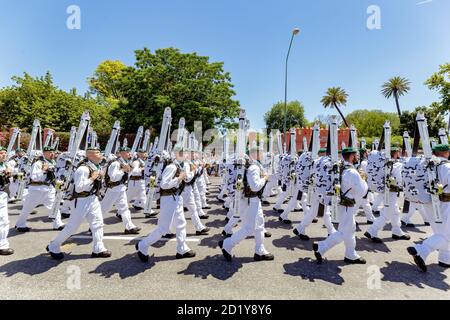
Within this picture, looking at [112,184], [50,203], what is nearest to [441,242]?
[112,184]

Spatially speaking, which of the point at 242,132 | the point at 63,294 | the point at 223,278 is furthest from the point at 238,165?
the point at 63,294

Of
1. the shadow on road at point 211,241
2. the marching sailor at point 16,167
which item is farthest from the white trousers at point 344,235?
the marching sailor at point 16,167

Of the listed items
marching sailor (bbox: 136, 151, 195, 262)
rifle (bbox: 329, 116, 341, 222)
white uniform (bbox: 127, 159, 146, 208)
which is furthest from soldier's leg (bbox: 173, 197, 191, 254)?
white uniform (bbox: 127, 159, 146, 208)

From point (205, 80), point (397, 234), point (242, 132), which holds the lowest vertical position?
point (397, 234)

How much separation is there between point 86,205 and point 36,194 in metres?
2.82

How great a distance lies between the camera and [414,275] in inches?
164

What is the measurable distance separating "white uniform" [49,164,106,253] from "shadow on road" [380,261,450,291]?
4817mm

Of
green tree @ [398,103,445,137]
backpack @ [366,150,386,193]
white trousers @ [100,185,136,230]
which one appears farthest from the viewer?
green tree @ [398,103,445,137]

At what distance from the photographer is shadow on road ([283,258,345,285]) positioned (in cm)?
402

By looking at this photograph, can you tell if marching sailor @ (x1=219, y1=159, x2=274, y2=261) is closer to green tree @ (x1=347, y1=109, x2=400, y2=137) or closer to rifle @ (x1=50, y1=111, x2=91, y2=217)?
rifle @ (x1=50, y1=111, x2=91, y2=217)

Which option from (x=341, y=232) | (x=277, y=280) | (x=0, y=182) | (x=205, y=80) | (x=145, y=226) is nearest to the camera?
(x=277, y=280)
